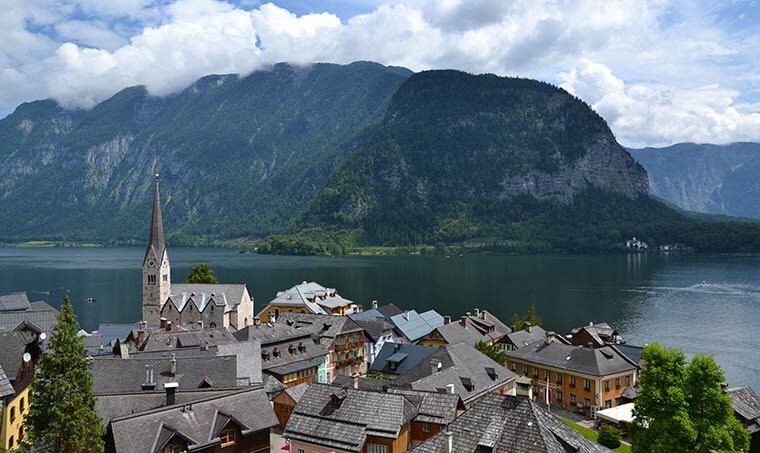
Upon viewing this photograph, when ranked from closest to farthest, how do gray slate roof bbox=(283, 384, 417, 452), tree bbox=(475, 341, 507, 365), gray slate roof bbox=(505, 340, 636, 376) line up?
gray slate roof bbox=(283, 384, 417, 452) < gray slate roof bbox=(505, 340, 636, 376) < tree bbox=(475, 341, 507, 365)

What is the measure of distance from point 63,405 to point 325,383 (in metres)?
18.5

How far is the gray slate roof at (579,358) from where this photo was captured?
6525 cm

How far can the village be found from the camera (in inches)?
1296

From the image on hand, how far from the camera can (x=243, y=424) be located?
36094 mm

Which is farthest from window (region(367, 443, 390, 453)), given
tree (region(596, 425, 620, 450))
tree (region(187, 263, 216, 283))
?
tree (region(187, 263, 216, 283))

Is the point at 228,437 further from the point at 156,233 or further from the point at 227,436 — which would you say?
the point at 156,233

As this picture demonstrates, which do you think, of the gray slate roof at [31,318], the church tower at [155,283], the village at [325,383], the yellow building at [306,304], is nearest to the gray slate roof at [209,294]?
the village at [325,383]

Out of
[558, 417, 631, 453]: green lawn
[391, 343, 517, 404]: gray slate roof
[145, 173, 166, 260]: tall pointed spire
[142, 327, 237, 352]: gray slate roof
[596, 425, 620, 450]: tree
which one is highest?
[145, 173, 166, 260]: tall pointed spire

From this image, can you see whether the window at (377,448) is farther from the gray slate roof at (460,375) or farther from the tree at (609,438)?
the tree at (609,438)

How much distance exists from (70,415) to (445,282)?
15985 cm

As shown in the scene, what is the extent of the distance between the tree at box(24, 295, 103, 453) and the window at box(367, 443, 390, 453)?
14.1m

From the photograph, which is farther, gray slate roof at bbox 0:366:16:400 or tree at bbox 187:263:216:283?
tree at bbox 187:263:216:283

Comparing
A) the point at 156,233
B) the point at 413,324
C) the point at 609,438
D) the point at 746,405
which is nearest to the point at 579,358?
the point at 609,438

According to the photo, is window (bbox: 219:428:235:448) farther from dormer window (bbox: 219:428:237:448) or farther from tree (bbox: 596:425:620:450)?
tree (bbox: 596:425:620:450)
